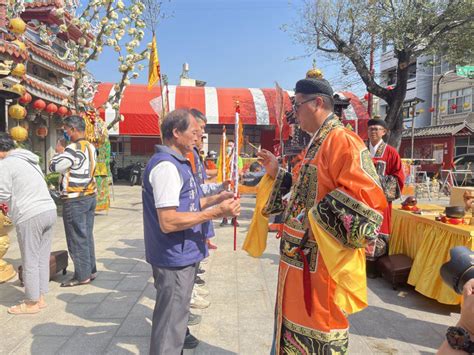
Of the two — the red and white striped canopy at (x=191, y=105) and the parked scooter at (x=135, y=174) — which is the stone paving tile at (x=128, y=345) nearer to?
the red and white striped canopy at (x=191, y=105)

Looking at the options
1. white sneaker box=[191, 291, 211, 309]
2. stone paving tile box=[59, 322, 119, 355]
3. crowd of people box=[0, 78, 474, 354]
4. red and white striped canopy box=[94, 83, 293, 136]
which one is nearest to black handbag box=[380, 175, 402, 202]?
crowd of people box=[0, 78, 474, 354]

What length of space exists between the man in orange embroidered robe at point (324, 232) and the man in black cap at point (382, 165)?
9.22 feet

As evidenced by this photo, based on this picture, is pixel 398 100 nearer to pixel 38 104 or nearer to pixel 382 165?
pixel 382 165

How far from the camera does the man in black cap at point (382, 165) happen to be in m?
4.37

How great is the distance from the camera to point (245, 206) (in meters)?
11.1

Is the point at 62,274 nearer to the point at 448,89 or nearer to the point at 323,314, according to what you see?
Answer: the point at 323,314

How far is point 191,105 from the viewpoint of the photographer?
1764cm

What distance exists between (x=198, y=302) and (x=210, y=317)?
0.26 metres

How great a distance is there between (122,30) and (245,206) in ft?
20.1

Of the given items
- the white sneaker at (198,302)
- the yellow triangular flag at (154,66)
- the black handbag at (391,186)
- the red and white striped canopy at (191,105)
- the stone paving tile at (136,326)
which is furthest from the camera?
the red and white striped canopy at (191,105)

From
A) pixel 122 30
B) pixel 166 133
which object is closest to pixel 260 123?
pixel 122 30

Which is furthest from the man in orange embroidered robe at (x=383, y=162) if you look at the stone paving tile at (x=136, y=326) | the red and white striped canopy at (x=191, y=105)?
the red and white striped canopy at (x=191, y=105)

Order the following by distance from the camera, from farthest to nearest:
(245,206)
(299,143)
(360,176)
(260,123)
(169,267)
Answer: (260,123), (245,206), (299,143), (169,267), (360,176)

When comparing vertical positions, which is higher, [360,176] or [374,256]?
[360,176]
